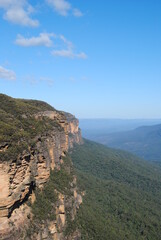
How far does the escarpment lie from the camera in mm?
25125

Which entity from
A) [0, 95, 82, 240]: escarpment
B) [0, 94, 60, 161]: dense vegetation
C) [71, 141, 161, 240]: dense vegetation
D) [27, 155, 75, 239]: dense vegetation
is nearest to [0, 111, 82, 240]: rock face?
[0, 95, 82, 240]: escarpment

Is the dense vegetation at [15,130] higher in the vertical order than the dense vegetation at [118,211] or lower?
higher

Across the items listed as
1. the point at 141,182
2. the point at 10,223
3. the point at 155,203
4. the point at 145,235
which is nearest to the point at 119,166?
the point at 141,182

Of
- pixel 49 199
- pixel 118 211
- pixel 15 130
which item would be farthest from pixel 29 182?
pixel 118 211

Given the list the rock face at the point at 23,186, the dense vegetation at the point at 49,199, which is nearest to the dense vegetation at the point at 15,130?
the rock face at the point at 23,186

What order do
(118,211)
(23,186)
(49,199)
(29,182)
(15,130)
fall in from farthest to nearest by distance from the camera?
(118,211)
(49,199)
(29,182)
(15,130)
(23,186)

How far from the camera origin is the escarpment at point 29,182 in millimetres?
25125

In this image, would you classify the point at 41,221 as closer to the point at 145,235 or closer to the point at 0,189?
the point at 0,189

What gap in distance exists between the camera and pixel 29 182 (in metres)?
28.8

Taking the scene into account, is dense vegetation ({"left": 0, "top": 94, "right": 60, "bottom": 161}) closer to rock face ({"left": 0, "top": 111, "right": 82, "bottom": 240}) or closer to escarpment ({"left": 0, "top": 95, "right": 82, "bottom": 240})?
escarpment ({"left": 0, "top": 95, "right": 82, "bottom": 240})

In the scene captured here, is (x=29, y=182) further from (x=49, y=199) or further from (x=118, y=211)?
(x=118, y=211)

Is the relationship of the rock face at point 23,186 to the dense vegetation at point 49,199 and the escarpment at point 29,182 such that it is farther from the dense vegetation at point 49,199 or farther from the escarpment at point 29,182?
the dense vegetation at point 49,199

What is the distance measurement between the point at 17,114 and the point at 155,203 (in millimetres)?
61416

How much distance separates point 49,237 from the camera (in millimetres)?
31219
